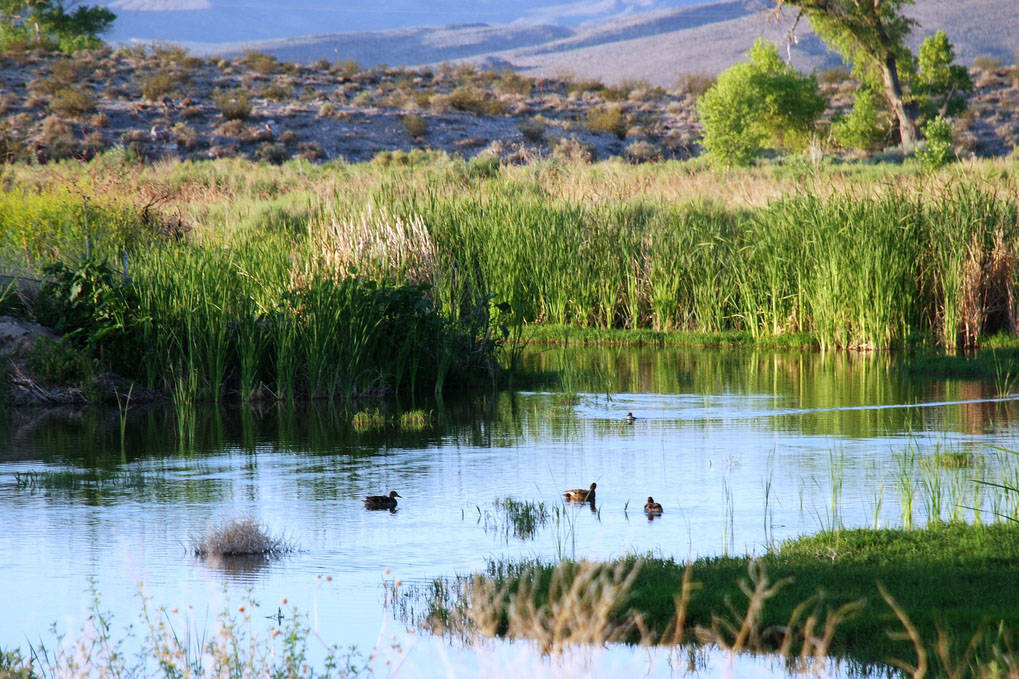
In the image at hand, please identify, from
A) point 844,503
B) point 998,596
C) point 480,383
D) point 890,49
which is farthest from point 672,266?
point 890,49

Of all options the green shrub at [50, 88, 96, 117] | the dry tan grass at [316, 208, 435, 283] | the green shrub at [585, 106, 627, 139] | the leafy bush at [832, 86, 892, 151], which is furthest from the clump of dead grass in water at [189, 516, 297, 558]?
the green shrub at [585, 106, 627, 139]

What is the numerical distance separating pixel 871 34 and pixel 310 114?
25.2 meters

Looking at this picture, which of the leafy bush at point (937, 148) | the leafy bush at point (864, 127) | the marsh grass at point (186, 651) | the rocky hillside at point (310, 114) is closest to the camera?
the marsh grass at point (186, 651)

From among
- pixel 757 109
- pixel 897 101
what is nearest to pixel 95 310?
pixel 757 109

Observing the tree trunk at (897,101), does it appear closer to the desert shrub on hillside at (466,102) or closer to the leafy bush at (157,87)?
the desert shrub on hillside at (466,102)

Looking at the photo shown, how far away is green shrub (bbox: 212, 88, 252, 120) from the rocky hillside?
7cm

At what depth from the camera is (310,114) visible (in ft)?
200

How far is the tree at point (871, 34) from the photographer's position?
185 ft

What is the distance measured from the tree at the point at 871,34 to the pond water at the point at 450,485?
43.1 m

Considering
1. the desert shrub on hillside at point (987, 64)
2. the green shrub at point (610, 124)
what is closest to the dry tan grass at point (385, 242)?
the green shrub at point (610, 124)

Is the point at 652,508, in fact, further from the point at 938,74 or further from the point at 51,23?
the point at 51,23

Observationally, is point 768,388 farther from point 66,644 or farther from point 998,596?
point 66,644

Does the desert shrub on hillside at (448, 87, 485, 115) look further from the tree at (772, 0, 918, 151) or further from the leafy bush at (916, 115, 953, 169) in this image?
the leafy bush at (916, 115, 953, 169)

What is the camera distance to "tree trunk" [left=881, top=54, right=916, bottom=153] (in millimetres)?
56344
